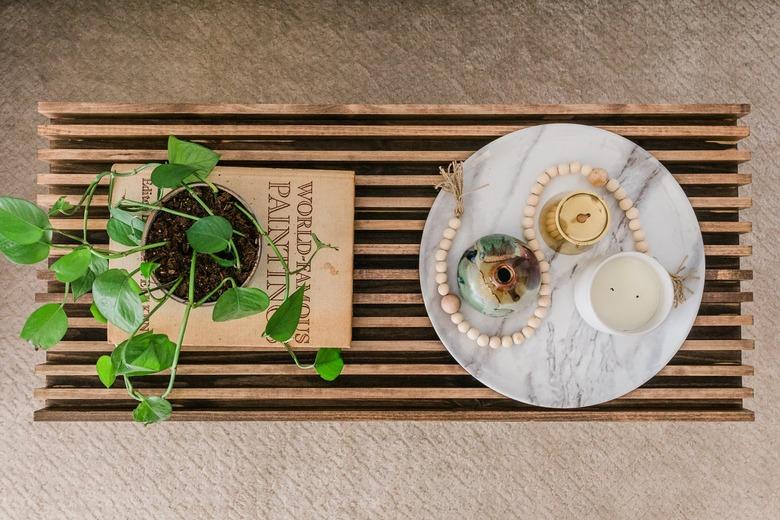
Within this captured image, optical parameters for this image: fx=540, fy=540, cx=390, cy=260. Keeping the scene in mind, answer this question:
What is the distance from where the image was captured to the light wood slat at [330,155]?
0.71 m

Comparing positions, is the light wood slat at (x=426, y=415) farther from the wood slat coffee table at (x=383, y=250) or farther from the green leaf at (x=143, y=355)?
the green leaf at (x=143, y=355)

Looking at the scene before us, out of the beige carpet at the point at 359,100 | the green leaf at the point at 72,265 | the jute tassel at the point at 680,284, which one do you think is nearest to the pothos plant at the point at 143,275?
the green leaf at the point at 72,265

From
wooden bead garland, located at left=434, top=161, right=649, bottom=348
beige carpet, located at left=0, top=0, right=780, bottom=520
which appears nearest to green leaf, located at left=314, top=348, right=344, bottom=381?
wooden bead garland, located at left=434, top=161, right=649, bottom=348

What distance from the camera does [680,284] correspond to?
27.3 inches

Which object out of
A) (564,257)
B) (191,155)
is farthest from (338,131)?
(564,257)

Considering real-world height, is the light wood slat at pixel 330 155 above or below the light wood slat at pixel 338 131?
below

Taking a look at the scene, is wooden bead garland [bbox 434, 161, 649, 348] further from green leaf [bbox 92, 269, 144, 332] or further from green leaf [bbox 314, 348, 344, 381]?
green leaf [bbox 92, 269, 144, 332]

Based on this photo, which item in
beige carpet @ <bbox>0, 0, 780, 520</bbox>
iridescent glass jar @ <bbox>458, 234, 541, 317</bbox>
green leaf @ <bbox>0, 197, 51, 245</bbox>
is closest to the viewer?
green leaf @ <bbox>0, 197, 51, 245</bbox>

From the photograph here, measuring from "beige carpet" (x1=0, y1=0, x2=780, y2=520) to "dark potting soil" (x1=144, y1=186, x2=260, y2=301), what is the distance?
618 millimetres

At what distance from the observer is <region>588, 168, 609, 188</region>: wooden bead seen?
700mm

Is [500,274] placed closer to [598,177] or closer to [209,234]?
[598,177]

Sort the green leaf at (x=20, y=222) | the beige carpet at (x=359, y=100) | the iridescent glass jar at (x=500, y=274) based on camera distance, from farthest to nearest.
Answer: the beige carpet at (x=359, y=100) → the iridescent glass jar at (x=500, y=274) → the green leaf at (x=20, y=222)

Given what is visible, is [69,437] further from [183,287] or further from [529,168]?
[529,168]

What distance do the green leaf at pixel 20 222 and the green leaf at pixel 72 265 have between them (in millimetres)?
31
